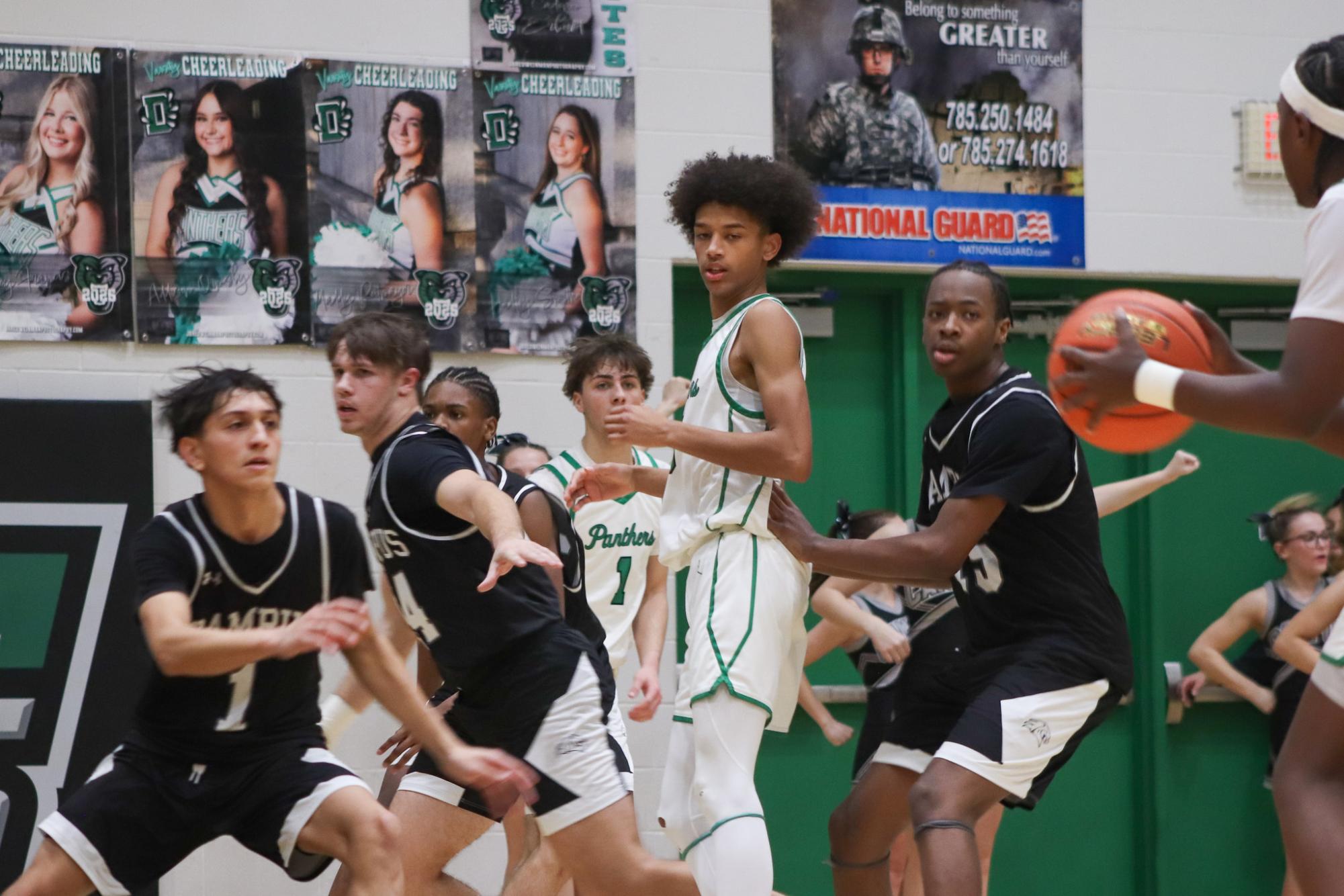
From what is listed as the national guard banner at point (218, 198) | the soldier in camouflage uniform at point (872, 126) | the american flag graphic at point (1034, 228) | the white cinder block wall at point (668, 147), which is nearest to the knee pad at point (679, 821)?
the white cinder block wall at point (668, 147)

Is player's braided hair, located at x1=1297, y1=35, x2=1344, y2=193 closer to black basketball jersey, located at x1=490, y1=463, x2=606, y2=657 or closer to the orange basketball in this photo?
the orange basketball

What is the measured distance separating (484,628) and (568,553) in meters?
0.78

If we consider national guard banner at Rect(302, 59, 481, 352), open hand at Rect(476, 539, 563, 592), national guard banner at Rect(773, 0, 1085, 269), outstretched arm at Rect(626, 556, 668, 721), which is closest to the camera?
open hand at Rect(476, 539, 563, 592)

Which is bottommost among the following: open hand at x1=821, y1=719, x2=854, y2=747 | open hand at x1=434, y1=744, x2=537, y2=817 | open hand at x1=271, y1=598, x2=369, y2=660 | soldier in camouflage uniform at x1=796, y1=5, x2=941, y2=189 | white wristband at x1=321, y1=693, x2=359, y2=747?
open hand at x1=821, y1=719, x2=854, y2=747

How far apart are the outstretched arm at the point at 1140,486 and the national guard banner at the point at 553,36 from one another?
292 cm

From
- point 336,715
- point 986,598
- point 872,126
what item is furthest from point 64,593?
point 872,126

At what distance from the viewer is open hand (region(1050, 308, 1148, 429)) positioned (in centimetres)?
298

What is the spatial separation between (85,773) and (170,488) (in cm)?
123

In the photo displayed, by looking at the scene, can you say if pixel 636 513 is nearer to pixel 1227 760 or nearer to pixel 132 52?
pixel 132 52

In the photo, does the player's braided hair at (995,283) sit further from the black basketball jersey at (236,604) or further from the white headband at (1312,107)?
the black basketball jersey at (236,604)

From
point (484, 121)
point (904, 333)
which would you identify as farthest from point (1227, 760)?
point (484, 121)

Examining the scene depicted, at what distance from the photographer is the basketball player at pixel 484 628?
3.95 meters

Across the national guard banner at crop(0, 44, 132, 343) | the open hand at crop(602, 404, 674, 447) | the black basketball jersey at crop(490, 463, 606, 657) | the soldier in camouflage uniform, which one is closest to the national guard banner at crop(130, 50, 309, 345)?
the national guard banner at crop(0, 44, 132, 343)

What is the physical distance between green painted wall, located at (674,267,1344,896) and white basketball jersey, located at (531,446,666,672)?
62.7 inches
